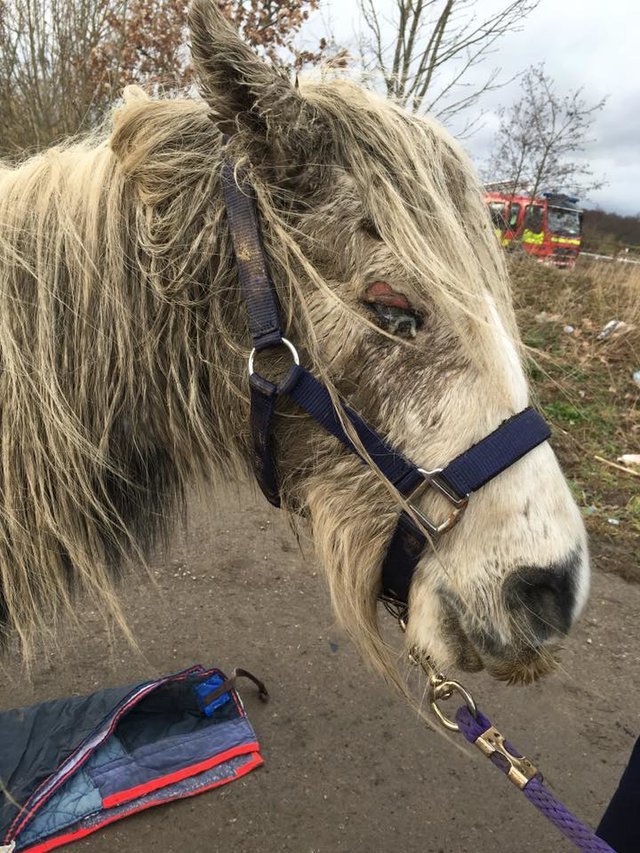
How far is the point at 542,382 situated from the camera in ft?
20.4

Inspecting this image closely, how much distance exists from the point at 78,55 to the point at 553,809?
766 centimetres

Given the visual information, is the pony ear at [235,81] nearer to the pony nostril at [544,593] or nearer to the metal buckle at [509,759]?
the pony nostril at [544,593]

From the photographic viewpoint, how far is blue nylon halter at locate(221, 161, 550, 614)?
1.26 m

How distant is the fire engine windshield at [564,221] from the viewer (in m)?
10.1

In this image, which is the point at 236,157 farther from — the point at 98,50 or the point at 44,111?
the point at 44,111

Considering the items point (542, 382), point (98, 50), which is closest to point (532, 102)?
point (542, 382)

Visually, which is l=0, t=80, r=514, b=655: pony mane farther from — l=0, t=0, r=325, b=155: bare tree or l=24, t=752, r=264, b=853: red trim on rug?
l=0, t=0, r=325, b=155: bare tree

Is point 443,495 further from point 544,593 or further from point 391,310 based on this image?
point 391,310

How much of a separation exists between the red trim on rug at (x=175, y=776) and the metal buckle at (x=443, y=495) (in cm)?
165

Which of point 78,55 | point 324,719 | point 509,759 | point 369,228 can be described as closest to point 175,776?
point 324,719

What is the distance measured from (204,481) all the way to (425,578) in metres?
0.65

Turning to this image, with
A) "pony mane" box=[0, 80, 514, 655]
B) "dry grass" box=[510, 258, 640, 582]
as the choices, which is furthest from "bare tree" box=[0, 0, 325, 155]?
"pony mane" box=[0, 80, 514, 655]

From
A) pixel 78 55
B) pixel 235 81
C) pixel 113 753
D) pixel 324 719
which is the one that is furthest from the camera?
pixel 78 55

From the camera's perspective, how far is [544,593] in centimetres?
130
